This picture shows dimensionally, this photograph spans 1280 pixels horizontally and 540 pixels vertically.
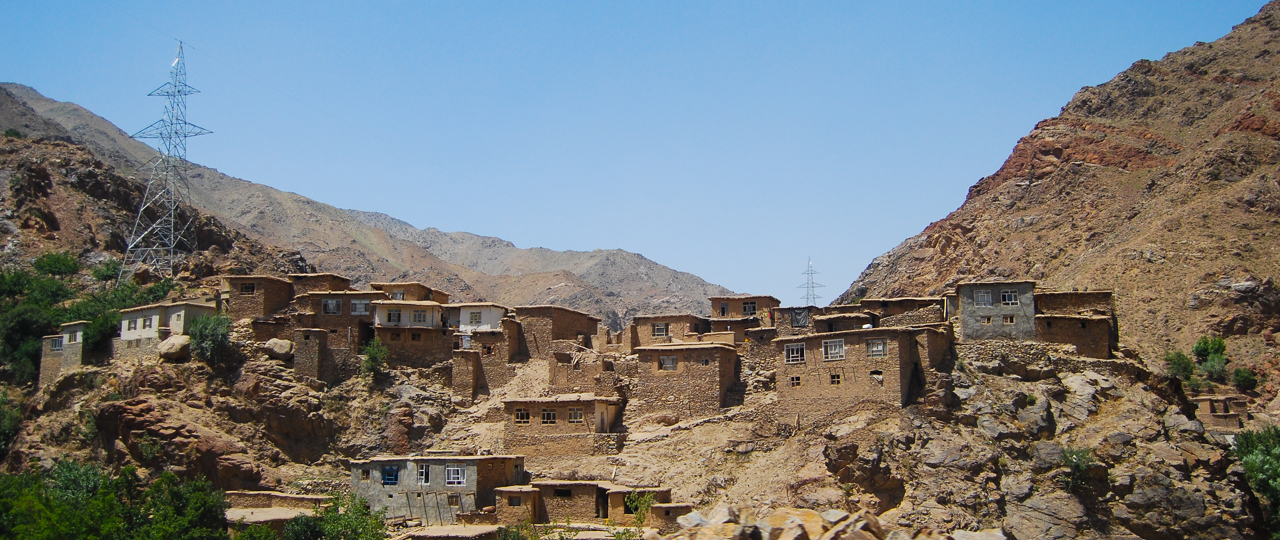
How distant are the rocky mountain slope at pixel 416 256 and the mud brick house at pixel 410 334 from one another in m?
52.6

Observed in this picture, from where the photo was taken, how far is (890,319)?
166ft

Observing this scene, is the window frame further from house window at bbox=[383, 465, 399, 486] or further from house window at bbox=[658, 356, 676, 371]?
house window at bbox=[383, 465, 399, 486]

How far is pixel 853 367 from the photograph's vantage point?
4534 cm

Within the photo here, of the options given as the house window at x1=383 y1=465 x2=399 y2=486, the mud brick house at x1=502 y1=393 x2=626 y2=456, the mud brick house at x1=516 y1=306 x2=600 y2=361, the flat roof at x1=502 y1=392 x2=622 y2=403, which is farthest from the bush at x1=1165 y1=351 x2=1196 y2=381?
the house window at x1=383 y1=465 x2=399 y2=486

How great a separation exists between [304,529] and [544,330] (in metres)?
16.6

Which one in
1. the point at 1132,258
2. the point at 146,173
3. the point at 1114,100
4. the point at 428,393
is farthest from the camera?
the point at 146,173

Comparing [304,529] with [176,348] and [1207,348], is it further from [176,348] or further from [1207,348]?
[1207,348]

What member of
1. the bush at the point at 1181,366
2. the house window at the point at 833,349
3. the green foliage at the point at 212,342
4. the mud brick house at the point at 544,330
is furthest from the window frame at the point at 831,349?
the bush at the point at 1181,366

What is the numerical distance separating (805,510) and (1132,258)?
1950 inches

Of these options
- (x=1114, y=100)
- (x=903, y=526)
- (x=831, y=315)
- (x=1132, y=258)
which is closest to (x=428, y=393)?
(x=831, y=315)

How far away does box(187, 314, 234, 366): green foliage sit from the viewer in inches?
2064

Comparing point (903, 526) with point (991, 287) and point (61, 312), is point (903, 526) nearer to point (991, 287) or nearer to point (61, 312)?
point (991, 287)

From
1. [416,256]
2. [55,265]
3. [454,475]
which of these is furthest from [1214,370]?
[416,256]

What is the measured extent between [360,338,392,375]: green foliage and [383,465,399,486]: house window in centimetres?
888
